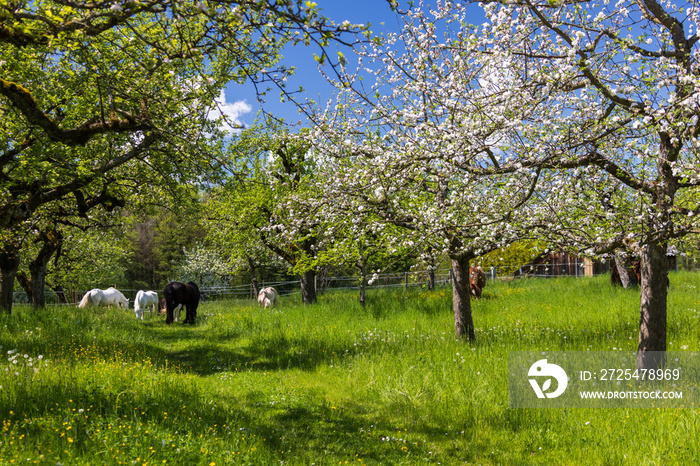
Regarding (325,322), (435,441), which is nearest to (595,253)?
(435,441)

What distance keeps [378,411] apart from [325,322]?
22.7ft

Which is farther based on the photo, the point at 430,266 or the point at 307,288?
the point at 307,288

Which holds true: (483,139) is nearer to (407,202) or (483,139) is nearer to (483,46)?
(483,46)

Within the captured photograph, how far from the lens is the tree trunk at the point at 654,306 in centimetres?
718

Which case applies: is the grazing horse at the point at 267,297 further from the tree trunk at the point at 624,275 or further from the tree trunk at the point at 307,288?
the tree trunk at the point at 624,275

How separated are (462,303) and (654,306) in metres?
3.97

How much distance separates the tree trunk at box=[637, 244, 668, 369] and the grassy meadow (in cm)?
156

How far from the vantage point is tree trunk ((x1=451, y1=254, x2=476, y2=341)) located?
10227 mm

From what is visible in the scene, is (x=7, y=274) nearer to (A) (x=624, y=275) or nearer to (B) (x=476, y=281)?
(B) (x=476, y=281)

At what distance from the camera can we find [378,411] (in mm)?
6926

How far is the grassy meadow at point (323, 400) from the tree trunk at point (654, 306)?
1560mm

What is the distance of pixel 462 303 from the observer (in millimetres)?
10336

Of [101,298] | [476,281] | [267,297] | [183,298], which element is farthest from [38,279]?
[476,281]

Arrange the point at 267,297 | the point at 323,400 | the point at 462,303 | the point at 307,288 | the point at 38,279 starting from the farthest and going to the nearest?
the point at 267,297
the point at 307,288
the point at 38,279
the point at 462,303
the point at 323,400
